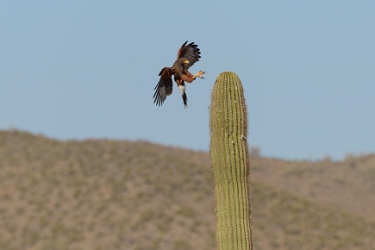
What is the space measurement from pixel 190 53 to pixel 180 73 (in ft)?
1.44

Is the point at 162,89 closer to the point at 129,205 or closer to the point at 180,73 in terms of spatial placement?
the point at 180,73

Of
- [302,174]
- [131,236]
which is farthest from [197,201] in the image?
[302,174]

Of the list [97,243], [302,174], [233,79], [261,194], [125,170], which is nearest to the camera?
[233,79]

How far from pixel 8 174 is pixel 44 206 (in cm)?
482

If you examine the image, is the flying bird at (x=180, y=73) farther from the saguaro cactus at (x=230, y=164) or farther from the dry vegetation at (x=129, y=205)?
the dry vegetation at (x=129, y=205)

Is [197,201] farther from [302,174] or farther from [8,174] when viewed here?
[302,174]

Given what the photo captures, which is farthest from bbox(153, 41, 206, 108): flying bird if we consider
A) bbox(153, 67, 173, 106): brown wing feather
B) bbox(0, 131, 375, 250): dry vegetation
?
bbox(0, 131, 375, 250): dry vegetation

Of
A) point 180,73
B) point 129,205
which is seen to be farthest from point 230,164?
point 129,205

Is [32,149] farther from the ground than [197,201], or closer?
farther from the ground

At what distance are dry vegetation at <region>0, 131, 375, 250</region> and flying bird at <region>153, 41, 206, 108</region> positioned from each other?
72.7 feet

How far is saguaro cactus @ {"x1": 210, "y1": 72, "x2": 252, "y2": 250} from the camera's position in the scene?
10.4 m

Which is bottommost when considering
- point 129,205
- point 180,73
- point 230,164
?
point 230,164

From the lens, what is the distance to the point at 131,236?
34719 millimetres

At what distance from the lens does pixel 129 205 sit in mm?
38094
